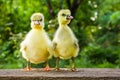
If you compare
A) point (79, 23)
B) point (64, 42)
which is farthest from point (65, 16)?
point (79, 23)

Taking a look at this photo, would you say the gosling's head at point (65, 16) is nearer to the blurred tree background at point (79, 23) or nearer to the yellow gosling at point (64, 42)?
the yellow gosling at point (64, 42)

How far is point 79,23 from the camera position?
655 cm

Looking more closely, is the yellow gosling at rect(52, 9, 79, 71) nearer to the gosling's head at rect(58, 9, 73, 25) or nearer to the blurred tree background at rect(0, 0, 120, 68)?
the gosling's head at rect(58, 9, 73, 25)

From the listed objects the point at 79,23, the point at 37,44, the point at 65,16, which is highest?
the point at 65,16

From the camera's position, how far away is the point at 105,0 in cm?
629

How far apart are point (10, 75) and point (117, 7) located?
16.8ft

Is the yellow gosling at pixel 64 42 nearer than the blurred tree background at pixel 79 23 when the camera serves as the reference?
Yes

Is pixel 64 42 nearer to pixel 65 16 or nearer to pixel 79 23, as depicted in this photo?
pixel 65 16

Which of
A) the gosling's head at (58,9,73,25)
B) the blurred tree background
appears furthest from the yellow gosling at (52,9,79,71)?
the blurred tree background

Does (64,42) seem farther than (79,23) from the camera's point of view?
No

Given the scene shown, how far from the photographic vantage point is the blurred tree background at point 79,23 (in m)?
5.05

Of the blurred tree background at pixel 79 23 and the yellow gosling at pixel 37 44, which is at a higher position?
the yellow gosling at pixel 37 44

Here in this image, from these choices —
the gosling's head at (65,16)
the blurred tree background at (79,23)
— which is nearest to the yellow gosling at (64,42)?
the gosling's head at (65,16)

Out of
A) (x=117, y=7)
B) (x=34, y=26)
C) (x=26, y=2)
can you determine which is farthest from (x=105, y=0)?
(x=34, y=26)
